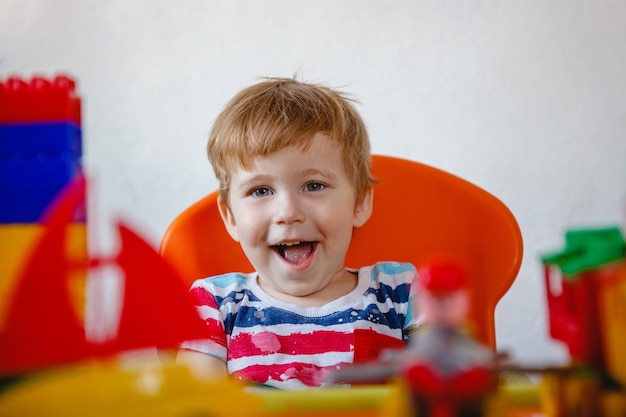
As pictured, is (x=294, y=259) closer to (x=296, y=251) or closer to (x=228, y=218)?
(x=296, y=251)

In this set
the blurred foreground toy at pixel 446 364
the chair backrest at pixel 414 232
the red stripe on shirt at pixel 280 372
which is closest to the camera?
the blurred foreground toy at pixel 446 364

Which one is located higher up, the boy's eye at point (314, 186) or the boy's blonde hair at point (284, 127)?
the boy's blonde hair at point (284, 127)

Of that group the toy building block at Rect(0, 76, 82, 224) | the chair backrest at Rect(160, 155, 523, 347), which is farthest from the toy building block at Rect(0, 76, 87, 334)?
the chair backrest at Rect(160, 155, 523, 347)

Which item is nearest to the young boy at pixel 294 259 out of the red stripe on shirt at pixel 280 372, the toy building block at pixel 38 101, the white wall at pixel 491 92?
the red stripe on shirt at pixel 280 372

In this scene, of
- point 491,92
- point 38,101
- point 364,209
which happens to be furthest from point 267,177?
point 491,92

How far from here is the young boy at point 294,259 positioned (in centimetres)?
86

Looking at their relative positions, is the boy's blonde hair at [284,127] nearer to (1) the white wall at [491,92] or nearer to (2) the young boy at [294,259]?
(2) the young boy at [294,259]

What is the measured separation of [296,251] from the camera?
0.92 metres

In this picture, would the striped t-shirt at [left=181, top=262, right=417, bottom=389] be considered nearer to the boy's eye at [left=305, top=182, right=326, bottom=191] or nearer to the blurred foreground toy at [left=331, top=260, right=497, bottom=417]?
the boy's eye at [left=305, top=182, right=326, bottom=191]

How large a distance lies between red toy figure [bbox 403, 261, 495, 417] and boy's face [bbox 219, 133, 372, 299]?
54 cm

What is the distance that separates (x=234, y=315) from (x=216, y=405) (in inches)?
21.8

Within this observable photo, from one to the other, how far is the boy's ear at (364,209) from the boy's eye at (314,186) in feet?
0.24

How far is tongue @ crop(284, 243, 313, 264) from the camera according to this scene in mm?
913

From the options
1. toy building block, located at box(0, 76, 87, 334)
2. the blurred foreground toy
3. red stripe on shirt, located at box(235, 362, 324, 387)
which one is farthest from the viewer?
red stripe on shirt, located at box(235, 362, 324, 387)
